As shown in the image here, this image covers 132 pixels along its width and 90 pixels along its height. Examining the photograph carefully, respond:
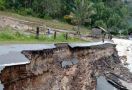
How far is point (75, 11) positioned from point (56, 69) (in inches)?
1380

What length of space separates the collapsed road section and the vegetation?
2071 centimetres

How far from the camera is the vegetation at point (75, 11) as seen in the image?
166 ft

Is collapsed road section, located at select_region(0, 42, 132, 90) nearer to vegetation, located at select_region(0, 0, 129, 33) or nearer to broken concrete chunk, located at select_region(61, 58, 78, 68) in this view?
broken concrete chunk, located at select_region(61, 58, 78, 68)

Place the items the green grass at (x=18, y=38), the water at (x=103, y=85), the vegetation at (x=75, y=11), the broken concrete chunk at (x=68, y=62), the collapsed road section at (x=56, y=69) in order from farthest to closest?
the vegetation at (x=75, y=11) < the water at (x=103, y=85) < the green grass at (x=18, y=38) < the broken concrete chunk at (x=68, y=62) < the collapsed road section at (x=56, y=69)

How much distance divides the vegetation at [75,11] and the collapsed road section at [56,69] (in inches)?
815

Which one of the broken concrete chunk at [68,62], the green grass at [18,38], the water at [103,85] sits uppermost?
the green grass at [18,38]

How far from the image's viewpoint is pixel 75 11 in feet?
168

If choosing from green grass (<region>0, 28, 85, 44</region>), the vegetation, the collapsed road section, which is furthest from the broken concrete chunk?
the vegetation

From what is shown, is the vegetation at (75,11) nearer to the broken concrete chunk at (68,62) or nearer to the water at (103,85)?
the water at (103,85)

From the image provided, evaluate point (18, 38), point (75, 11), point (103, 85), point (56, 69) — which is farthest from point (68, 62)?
point (75, 11)

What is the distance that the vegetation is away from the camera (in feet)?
166

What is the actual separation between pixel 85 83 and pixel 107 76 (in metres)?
6.02

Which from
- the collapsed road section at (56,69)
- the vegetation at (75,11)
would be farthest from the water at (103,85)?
the vegetation at (75,11)

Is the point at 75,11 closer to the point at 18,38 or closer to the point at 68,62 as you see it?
the point at 18,38
